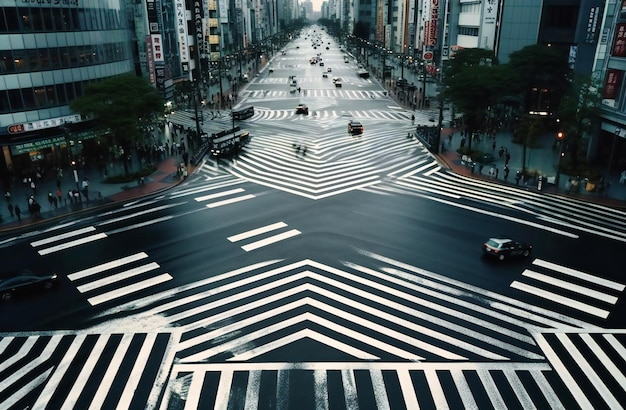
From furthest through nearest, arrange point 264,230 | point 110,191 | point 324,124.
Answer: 1. point 324,124
2. point 110,191
3. point 264,230

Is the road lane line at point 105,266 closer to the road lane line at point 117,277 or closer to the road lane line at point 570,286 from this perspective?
the road lane line at point 117,277

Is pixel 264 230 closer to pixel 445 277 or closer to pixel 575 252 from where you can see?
pixel 445 277

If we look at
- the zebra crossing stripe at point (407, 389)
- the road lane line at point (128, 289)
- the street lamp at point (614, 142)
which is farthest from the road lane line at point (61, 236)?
the street lamp at point (614, 142)

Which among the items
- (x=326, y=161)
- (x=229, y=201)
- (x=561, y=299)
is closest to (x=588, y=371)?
(x=561, y=299)

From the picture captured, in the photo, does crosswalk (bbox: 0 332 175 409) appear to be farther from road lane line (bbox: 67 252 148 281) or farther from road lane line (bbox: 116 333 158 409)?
road lane line (bbox: 67 252 148 281)

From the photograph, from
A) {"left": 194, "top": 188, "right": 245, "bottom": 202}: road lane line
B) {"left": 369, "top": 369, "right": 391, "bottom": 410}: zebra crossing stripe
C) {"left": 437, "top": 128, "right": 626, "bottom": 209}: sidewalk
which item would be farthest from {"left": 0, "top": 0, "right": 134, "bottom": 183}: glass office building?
{"left": 437, "top": 128, "right": 626, "bottom": 209}: sidewalk

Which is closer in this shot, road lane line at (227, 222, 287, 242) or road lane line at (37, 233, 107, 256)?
road lane line at (37, 233, 107, 256)

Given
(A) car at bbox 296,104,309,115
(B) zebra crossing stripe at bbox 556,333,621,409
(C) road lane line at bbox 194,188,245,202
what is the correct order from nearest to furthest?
1. (B) zebra crossing stripe at bbox 556,333,621,409
2. (C) road lane line at bbox 194,188,245,202
3. (A) car at bbox 296,104,309,115

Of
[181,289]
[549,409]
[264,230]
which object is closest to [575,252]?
[549,409]
